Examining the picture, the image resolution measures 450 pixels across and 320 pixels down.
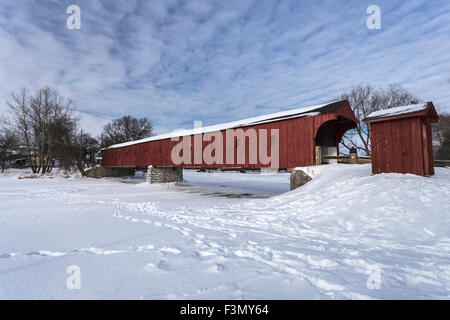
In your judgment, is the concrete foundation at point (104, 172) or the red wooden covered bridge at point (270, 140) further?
the concrete foundation at point (104, 172)

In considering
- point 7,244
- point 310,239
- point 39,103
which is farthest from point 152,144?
point 39,103

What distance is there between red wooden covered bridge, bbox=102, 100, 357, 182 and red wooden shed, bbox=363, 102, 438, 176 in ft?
8.93

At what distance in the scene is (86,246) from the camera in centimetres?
364

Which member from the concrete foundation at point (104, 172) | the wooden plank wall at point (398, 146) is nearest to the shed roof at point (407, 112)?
the wooden plank wall at point (398, 146)

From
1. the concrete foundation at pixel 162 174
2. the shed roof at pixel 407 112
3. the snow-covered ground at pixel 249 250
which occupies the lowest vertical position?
the snow-covered ground at pixel 249 250

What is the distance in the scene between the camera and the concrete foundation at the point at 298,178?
34.4 ft

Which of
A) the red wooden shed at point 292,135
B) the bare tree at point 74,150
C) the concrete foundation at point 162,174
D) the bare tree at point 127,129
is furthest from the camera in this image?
the bare tree at point 127,129

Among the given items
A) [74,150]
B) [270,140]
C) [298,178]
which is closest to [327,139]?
[270,140]

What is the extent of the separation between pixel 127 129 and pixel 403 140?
5018 centimetres

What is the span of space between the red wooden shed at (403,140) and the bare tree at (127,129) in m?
47.6

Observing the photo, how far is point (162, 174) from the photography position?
2083 cm

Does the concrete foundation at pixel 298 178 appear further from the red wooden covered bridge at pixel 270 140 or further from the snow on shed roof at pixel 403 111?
the snow on shed roof at pixel 403 111
